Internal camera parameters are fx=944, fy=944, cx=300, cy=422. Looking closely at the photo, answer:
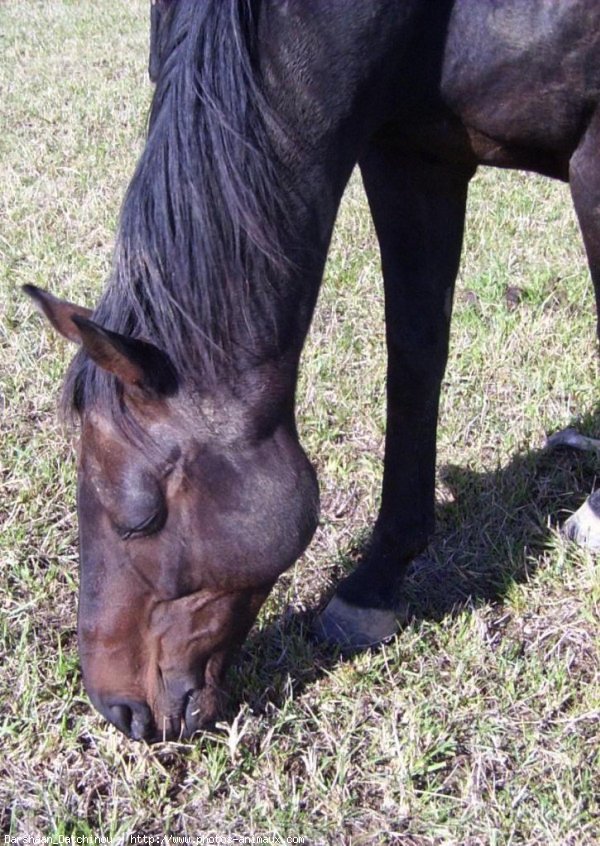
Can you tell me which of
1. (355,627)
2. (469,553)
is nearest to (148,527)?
(355,627)

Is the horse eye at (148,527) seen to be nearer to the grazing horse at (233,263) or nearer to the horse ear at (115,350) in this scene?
the grazing horse at (233,263)

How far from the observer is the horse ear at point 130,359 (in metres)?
1.25

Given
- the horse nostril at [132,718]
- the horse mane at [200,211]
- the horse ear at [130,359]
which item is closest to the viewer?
the horse ear at [130,359]

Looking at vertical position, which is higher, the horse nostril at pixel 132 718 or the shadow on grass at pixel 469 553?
the shadow on grass at pixel 469 553

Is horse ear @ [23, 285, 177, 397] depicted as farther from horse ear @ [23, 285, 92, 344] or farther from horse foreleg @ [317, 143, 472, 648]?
horse foreleg @ [317, 143, 472, 648]

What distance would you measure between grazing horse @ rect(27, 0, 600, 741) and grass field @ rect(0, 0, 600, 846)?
17 centimetres

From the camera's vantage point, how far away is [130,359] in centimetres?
131

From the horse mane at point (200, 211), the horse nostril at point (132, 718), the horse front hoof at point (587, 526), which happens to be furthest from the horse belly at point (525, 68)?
the horse nostril at point (132, 718)

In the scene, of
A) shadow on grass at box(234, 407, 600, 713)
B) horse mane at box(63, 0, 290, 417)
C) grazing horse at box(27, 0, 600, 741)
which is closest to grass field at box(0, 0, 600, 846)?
shadow on grass at box(234, 407, 600, 713)

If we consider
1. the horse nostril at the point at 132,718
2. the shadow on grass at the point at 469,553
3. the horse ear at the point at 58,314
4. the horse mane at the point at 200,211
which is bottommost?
the horse nostril at the point at 132,718

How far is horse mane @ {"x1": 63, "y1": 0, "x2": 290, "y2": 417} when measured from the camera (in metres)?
1.35

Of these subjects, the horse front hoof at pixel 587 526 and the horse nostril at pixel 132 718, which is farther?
the horse front hoof at pixel 587 526

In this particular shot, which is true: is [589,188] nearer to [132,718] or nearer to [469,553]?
[469,553]

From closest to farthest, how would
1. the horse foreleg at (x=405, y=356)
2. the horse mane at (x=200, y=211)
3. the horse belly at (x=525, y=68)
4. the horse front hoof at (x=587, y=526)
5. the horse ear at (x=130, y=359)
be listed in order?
the horse ear at (x=130, y=359), the horse mane at (x=200, y=211), the horse belly at (x=525, y=68), the horse foreleg at (x=405, y=356), the horse front hoof at (x=587, y=526)
